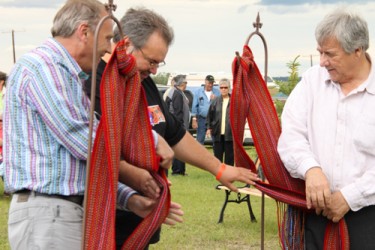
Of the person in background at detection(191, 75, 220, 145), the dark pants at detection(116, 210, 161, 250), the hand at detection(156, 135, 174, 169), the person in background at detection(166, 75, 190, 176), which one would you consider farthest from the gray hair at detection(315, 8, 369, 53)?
the person in background at detection(191, 75, 220, 145)

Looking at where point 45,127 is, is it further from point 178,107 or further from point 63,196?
point 178,107

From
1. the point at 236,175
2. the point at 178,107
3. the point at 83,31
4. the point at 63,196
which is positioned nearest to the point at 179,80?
the point at 178,107

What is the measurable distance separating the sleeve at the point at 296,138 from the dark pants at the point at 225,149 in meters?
9.96

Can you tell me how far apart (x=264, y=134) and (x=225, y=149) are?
10081 millimetres

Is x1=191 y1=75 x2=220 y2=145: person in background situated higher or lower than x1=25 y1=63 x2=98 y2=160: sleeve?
lower

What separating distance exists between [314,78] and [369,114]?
15.0 inches

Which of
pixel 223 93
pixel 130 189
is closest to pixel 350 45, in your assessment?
pixel 130 189

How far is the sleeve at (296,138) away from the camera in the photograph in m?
4.12

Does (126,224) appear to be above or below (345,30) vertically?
below

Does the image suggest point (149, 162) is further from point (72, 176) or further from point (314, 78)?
point (314, 78)

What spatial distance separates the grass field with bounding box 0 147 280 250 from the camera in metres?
8.63

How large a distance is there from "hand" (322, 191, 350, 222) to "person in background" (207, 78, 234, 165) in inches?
395

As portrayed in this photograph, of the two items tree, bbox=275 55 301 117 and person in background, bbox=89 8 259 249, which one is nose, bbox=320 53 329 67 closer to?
person in background, bbox=89 8 259 249

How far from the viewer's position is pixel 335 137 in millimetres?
4082
